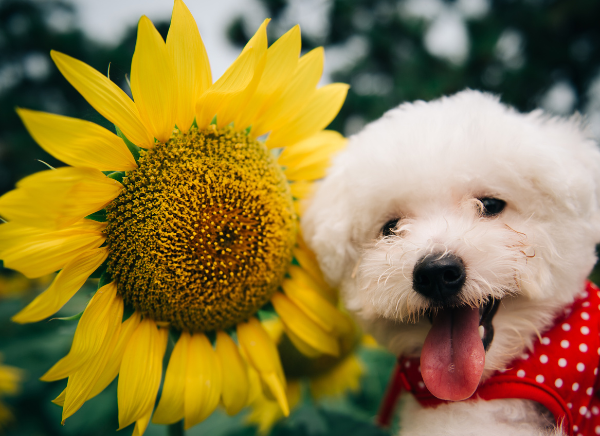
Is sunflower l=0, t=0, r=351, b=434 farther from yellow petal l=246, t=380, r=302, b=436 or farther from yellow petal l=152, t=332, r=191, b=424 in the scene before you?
yellow petal l=246, t=380, r=302, b=436

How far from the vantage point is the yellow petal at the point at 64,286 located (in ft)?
2.17

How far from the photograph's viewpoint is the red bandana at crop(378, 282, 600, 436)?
0.76m

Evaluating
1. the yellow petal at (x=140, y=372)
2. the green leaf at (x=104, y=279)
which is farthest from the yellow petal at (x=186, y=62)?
the yellow petal at (x=140, y=372)

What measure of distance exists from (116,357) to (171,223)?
30 centimetres

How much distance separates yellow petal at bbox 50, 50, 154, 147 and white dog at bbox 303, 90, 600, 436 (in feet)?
1.59

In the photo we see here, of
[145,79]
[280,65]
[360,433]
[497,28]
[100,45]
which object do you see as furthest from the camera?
[100,45]

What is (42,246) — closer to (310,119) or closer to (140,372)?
(140,372)

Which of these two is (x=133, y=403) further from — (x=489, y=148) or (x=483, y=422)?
(x=489, y=148)

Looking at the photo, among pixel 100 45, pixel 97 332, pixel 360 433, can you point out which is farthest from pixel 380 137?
pixel 100 45

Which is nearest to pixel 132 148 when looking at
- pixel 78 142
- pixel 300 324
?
pixel 78 142

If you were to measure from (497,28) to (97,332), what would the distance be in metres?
3.80

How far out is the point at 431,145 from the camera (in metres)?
0.81

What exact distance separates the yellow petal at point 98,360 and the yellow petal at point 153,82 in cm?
34

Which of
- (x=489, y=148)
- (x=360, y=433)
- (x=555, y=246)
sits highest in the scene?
(x=489, y=148)
